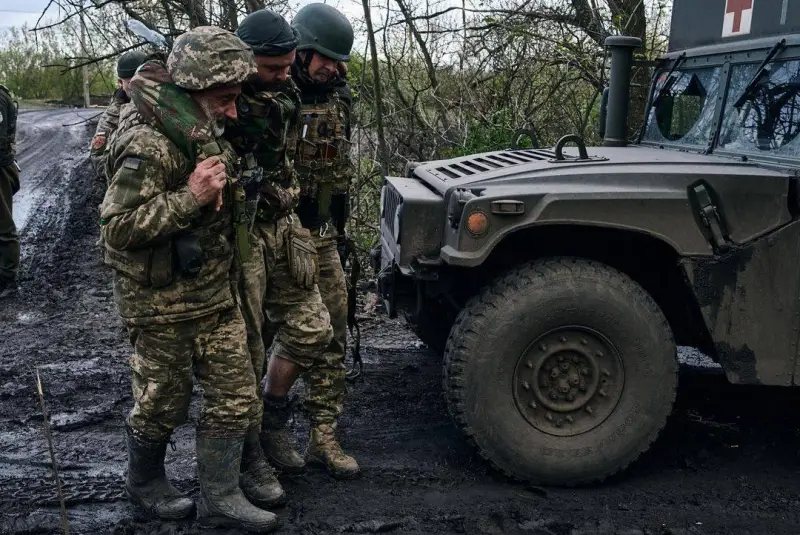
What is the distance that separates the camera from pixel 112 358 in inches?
196

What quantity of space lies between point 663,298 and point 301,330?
1.59 meters

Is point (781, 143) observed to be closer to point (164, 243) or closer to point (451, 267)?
point (451, 267)

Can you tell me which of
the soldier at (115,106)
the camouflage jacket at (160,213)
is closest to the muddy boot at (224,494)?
the camouflage jacket at (160,213)

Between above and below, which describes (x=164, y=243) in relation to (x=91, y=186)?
above

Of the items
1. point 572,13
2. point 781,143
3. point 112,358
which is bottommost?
point 112,358

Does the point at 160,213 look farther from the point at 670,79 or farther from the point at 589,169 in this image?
the point at 670,79

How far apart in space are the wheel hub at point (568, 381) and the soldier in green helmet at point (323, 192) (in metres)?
0.80

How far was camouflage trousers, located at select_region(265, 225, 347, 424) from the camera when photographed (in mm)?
3727

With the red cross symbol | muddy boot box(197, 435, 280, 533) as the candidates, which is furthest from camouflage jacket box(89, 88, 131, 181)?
the red cross symbol

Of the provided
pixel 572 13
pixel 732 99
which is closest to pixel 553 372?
pixel 732 99

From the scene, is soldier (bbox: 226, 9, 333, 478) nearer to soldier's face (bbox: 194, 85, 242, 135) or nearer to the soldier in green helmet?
the soldier in green helmet

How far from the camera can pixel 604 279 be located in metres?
3.35

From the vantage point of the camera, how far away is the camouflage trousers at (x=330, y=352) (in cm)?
373

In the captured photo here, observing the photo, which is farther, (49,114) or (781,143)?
(49,114)
